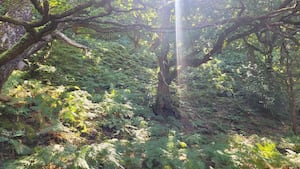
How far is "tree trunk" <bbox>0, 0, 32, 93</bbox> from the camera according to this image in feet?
16.1

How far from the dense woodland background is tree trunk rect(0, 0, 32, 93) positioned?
0.08ft

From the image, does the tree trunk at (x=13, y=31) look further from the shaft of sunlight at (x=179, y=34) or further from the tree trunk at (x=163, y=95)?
the shaft of sunlight at (x=179, y=34)

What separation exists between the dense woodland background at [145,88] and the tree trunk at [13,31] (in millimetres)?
23

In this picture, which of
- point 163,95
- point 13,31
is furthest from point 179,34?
point 13,31

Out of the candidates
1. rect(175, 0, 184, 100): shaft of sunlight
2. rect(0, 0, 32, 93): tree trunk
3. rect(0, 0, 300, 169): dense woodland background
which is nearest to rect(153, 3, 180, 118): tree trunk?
rect(0, 0, 300, 169): dense woodland background

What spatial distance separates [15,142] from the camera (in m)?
3.80

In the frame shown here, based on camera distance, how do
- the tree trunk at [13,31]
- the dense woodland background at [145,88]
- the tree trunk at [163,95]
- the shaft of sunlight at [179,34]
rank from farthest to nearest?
the tree trunk at [163,95]
the shaft of sunlight at [179,34]
the tree trunk at [13,31]
the dense woodland background at [145,88]

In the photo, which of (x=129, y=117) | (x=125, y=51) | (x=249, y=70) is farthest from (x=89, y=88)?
(x=249, y=70)

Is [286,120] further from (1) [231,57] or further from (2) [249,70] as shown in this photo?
(1) [231,57]

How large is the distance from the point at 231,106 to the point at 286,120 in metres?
1.81

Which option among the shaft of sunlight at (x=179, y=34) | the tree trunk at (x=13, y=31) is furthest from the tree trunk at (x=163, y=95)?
the tree trunk at (x=13, y=31)

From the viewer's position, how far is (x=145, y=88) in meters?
8.55

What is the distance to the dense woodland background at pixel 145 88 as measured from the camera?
405 centimetres

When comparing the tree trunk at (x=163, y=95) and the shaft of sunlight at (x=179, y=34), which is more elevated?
the shaft of sunlight at (x=179, y=34)
